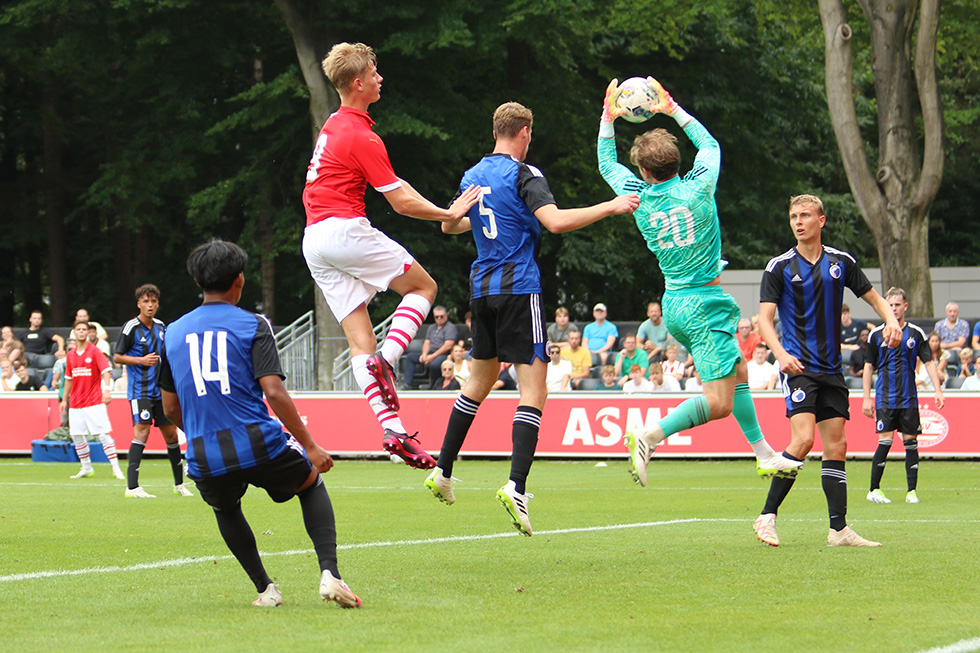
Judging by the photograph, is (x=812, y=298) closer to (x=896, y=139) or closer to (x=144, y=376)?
(x=144, y=376)

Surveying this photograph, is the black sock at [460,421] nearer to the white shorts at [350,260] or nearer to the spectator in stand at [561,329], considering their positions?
the white shorts at [350,260]

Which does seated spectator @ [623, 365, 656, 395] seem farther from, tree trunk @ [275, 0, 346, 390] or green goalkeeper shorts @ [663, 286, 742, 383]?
green goalkeeper shorts @ [663, 286, 742, 383]

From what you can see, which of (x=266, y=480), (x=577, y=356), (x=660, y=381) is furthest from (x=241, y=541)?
(x=577, y=356)

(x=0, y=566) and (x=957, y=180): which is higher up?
(x=957, y=180)

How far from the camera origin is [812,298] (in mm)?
7855

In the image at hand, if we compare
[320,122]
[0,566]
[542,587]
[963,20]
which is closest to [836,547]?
[542,587]

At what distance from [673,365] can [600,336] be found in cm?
212

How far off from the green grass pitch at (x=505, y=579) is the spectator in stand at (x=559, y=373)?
Answer: 8.27m

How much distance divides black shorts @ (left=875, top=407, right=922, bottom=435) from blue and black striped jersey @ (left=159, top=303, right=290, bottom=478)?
906 cm

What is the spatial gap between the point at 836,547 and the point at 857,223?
112 ft

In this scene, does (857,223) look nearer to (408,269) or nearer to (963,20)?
(963,20)

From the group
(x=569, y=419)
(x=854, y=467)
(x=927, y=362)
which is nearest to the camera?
(x=927, y=362)

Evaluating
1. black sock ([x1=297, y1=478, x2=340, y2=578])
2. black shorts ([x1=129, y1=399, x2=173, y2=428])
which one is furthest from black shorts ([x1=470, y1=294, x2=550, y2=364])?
black shorts ([x1=129, y1=399, x2=173, y2=428])

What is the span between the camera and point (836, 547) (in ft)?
25.3
